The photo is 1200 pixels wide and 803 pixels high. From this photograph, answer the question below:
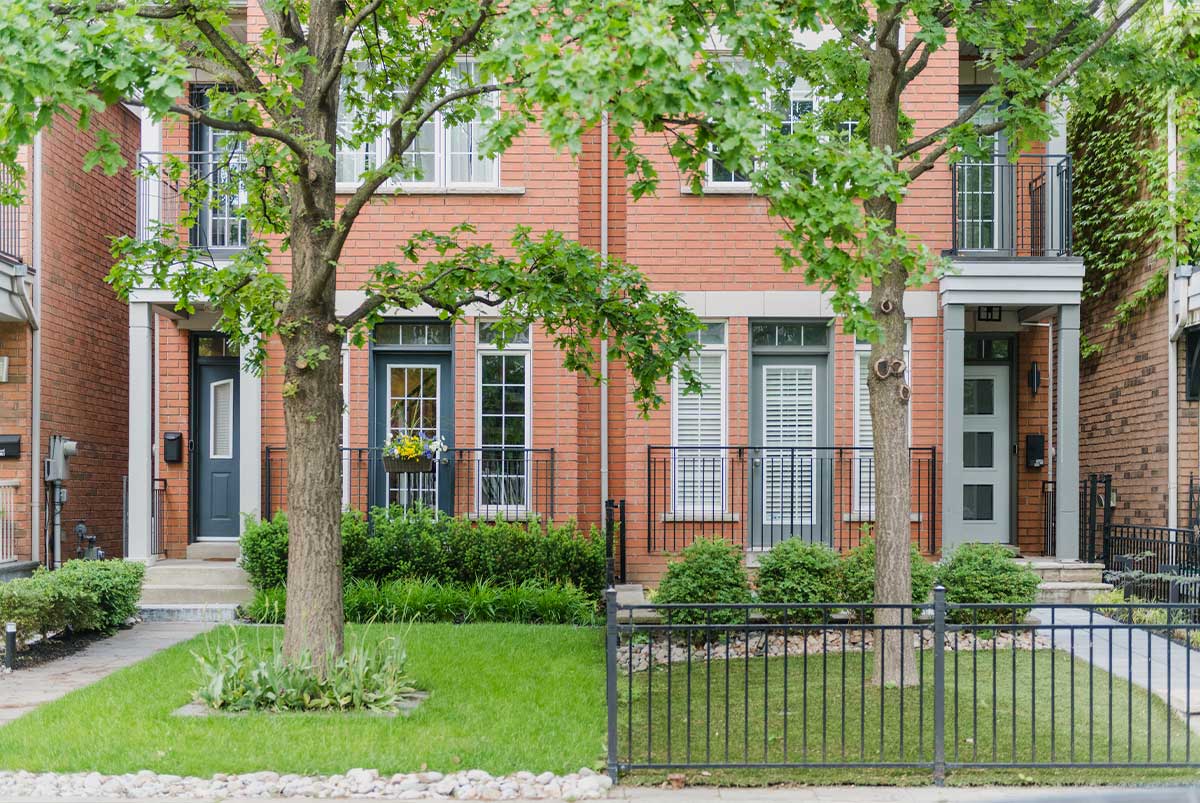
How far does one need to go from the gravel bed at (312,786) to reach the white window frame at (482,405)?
21.7ft

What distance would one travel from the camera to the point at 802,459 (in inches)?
521

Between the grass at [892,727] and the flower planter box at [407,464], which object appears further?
the flower planter box at [407,464]

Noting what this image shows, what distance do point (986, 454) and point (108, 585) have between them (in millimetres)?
9831

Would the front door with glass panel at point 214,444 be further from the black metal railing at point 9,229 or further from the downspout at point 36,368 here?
the black metal railing at point 9,229

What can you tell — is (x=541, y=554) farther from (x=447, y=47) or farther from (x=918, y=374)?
(x=447, y=47)

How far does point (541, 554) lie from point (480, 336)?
8.64ft

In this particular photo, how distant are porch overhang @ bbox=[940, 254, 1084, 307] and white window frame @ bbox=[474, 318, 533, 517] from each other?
4659mm

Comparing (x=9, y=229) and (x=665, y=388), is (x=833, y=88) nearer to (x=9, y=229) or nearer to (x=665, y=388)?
(x=665, y=388)

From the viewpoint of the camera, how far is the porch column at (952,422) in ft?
41.4

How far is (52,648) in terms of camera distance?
10680 millimetres

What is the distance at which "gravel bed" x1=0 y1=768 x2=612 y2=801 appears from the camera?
6301 mm

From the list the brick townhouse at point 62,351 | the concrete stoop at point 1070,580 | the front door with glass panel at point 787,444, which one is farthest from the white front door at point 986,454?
the brick townhouse at point 62,351

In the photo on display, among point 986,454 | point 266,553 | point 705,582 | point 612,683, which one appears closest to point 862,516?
point 986,454

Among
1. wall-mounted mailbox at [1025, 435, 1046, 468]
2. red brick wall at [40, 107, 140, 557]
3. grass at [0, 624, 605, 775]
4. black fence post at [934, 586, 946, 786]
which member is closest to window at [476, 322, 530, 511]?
grass at [0, 624, 605, 775]
